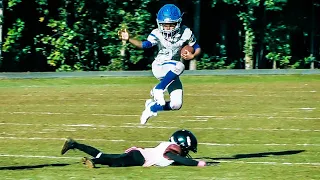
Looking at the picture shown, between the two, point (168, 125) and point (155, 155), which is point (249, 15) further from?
point (155, 155)

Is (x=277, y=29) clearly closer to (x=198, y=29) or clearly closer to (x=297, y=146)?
(x=198, y=29)

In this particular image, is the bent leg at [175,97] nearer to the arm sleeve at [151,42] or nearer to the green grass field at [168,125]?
the arm sleeve at [151,42]

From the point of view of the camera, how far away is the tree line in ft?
112

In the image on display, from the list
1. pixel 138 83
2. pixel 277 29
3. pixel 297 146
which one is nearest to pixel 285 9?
pixel 277 29

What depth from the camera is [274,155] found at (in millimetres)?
13203

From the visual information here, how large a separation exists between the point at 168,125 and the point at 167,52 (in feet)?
15.4

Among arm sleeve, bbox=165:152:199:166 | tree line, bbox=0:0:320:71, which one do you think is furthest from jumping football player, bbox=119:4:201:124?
tree line, bbox=0:0:320:71

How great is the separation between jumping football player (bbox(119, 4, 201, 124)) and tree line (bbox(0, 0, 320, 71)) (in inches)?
793

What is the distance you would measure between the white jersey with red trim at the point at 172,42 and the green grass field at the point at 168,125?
1.56 meters

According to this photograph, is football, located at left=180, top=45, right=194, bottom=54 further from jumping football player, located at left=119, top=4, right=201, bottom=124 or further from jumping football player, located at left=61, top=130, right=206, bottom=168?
jumping football player, located at left=61, top=130, right=206, bottom=168

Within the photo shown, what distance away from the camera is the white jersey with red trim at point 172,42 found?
12.9 metres

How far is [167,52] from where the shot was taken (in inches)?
514

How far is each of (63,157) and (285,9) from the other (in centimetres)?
2467

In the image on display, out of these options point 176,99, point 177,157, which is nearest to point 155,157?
point 177,157
